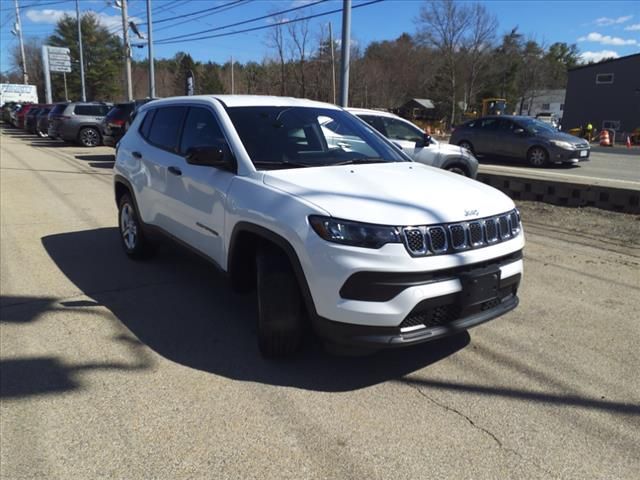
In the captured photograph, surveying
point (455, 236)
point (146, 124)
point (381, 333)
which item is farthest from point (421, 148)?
point (381, 333)

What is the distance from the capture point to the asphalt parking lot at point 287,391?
2619 millimetres

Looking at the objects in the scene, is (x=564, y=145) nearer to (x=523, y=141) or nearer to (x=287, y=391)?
(x=523, y=141)

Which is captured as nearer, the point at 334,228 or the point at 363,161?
the point at 334,228

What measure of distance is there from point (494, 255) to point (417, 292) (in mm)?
687

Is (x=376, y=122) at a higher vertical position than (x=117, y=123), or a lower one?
higher

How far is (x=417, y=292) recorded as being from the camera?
9.65 ft

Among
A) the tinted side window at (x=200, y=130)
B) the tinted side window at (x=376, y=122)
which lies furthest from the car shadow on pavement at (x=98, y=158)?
the tinted side window at (x=200, y=130)

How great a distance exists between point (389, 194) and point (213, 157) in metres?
1.32

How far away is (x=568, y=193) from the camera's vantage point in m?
8.88

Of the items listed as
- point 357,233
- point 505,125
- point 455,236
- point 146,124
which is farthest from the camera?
point 505,125

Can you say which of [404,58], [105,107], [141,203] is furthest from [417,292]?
[404,58]

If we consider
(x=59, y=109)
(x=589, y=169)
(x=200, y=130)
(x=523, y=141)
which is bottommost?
(x=589, y=169)

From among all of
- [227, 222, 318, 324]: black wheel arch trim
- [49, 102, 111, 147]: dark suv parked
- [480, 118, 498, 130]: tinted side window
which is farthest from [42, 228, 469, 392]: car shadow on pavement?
[49, 102, 111, 147]: dark suv parked

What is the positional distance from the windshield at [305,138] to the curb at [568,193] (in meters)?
5.34
